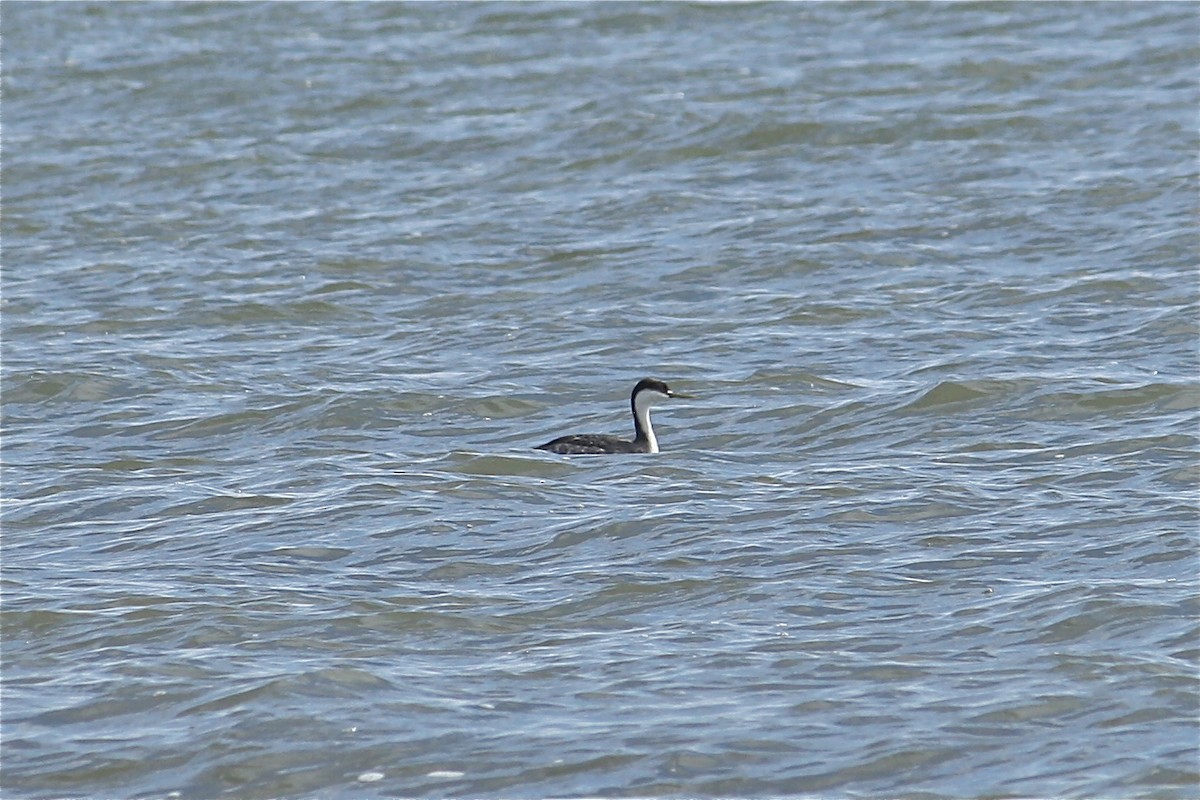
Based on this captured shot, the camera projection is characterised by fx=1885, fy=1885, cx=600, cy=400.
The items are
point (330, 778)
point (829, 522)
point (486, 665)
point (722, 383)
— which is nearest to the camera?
→ point (330, 778)

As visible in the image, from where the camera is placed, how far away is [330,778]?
26.2ft

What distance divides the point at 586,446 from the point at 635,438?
0.46m

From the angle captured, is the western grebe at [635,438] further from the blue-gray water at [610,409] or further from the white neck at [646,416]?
the blue-gray water at [610,409]

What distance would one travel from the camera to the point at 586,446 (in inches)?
510

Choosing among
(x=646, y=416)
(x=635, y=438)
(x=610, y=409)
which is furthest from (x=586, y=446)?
(x=610, y=409)

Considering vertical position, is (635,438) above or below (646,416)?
below

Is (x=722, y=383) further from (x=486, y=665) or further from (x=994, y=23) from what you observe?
(x=994, y=23)

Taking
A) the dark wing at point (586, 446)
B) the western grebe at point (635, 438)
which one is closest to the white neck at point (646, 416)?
the western grebe at point (635, 438)

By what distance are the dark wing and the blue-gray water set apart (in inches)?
6.0

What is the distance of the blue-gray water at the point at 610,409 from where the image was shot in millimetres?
8344

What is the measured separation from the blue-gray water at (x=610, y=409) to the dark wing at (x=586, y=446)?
0.15 meters

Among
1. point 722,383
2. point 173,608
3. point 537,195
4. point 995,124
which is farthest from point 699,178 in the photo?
point 173,608

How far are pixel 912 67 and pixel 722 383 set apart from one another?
36.1ft

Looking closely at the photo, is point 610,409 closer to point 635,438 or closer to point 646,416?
point 646,416
